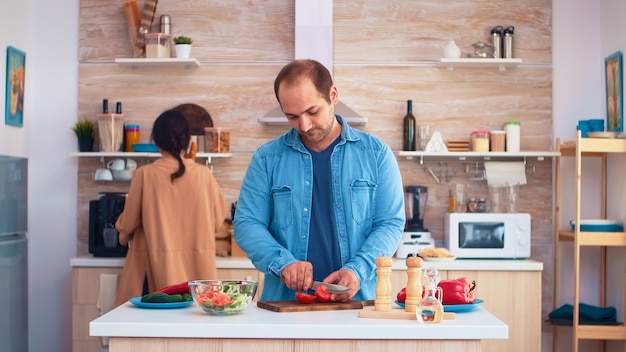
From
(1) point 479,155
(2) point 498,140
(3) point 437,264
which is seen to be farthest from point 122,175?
(2) point 498,140

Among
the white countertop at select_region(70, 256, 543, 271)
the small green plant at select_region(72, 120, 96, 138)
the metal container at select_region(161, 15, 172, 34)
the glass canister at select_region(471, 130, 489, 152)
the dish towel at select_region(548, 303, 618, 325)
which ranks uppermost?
the metal container at select_region(161, 15, 172, 34)

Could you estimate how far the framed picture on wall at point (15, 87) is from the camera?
4977 mm

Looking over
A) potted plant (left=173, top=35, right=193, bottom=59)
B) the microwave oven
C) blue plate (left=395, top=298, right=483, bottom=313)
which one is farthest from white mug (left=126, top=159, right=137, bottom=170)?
blue plate (left=395, top=298, right=483, bottom=313)

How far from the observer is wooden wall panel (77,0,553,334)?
5445mm

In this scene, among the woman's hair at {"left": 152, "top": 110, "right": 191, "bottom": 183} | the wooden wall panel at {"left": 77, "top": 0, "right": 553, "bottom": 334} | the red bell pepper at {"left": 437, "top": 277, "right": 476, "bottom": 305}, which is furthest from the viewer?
the wooden wall panel at {"left": 77, "top": 0, "right": 553, "bottom": 334}

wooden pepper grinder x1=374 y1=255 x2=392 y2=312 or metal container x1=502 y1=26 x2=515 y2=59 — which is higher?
metal container x1=502 y1=26 x2=515 y2=59

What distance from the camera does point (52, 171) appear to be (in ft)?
18.0

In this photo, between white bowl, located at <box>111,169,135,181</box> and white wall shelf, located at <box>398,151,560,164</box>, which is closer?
white wall shelf, located at <box>398,151,560,164</box>

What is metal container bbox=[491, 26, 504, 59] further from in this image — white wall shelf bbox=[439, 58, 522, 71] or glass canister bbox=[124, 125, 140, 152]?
glass canister bbox=[124, 125, 140, 152]

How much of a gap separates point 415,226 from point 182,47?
1.70 meters

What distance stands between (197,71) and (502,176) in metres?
1.92

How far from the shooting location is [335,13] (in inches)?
215

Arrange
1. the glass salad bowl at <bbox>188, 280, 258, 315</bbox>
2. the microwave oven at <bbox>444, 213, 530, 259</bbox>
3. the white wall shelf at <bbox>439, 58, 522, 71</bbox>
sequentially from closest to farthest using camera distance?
the glass salad bowl at <bbox>188, 280, 258, 315</bbox> < the microwave oven at <bbox>444, 213, 530, 259</bbox> < the white wall shelf at <bbox>439, 58, 522, 71</bbox>

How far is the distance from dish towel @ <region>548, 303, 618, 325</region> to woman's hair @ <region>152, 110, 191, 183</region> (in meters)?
2.26
